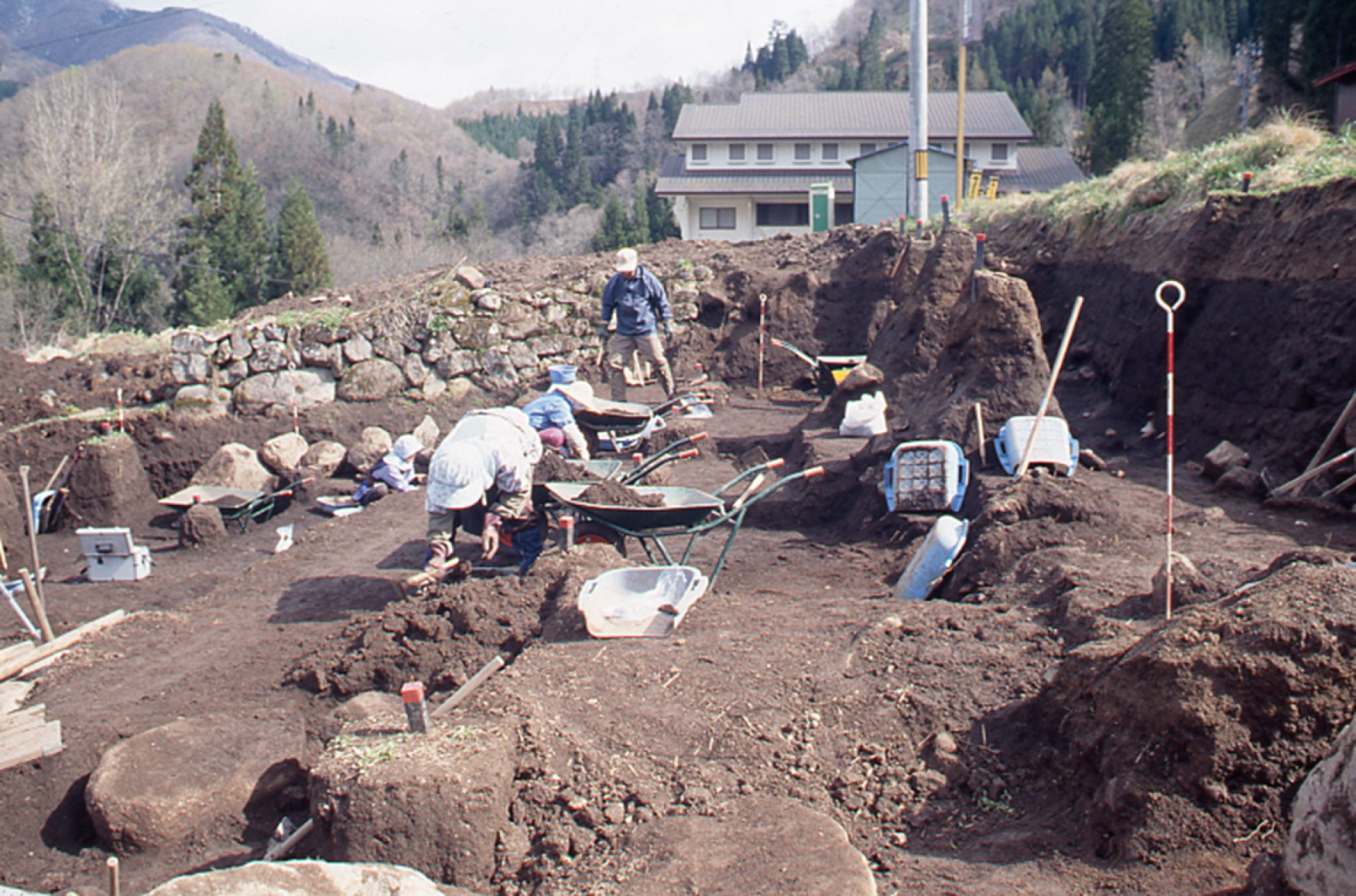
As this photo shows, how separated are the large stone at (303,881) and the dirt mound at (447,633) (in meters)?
1.88

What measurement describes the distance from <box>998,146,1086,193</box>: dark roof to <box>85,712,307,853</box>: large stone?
4087 centimetres

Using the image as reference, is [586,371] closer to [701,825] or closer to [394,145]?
→ [701,825]

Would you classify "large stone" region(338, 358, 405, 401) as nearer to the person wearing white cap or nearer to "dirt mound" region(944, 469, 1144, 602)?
the person wearing white cap

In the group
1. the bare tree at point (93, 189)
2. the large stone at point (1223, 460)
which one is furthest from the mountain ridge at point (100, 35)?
the large stone at point (1223, 460)

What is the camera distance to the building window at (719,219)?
1652 inches

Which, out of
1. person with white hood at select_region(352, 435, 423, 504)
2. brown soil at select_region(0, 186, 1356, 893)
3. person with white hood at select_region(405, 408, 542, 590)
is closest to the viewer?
brown soil at select_region(0, 186, 1356, 893)

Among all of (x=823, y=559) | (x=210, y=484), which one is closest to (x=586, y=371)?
(x=210, y=484)

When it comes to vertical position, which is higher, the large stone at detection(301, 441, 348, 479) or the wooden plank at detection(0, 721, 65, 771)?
the wooden plank at detection(0, 721, 65, 771)

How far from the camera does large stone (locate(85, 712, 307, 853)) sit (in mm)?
3893

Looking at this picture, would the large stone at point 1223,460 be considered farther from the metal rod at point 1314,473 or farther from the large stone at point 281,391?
the large stone at point 281,391

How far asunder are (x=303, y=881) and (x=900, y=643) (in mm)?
2452

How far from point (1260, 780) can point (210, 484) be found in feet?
33.3

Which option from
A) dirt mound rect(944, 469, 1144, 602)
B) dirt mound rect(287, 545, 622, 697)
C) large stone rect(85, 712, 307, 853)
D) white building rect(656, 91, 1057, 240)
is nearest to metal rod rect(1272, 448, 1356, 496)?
dirt mound rect(944, 469, 1144, 602)

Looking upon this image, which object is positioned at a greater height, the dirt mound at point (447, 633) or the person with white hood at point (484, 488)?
the person with white hood at point (484, 488)
